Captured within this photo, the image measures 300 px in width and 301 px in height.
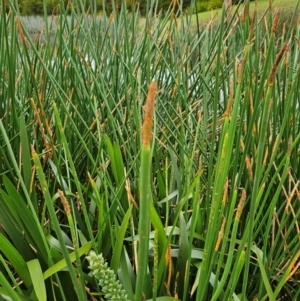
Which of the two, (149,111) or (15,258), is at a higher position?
(149,111)

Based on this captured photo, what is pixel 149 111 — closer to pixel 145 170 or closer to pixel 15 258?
pixel 145 170

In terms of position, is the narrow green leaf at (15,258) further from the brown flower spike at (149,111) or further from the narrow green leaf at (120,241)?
the brown flower spike at (149,111)

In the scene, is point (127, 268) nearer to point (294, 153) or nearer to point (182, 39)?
point (294, 153)

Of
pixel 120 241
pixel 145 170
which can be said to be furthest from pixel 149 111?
pixel 120 241

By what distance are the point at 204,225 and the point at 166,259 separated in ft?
0.52

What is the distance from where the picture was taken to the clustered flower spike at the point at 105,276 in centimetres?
24

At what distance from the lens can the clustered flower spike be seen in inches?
9.4

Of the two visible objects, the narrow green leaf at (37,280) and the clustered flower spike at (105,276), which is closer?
the clustered flower spike at (105,276)

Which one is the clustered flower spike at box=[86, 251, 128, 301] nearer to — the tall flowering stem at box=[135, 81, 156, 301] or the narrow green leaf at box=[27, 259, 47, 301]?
the tall flowering stem at box=[135, 81, 156, 301]

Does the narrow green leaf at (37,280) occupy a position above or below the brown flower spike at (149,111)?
below

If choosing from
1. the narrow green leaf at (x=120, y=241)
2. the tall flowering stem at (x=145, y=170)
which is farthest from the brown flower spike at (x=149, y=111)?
the narrow green leaf at (x=120, y=241)

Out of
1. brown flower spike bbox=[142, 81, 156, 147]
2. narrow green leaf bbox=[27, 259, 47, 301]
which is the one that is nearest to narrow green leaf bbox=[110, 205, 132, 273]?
narrow green leaf bbox=[27, 259, 47, 301]

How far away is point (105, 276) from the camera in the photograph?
246mm

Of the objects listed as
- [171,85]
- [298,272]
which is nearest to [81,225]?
[298,272]
